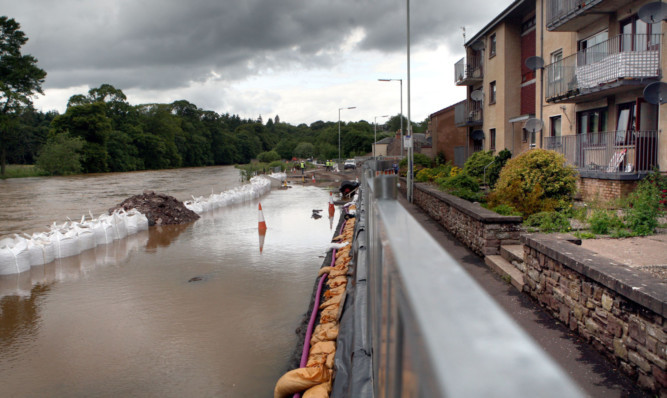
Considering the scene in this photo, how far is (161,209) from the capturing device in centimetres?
1802

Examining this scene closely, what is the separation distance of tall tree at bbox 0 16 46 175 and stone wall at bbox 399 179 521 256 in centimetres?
6244

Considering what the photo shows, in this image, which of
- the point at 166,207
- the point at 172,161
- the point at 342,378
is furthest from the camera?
the point at 172,161

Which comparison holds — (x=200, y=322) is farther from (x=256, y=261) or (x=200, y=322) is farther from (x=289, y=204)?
(x=289, y=204)

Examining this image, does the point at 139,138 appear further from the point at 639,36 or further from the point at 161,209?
the point at 639,36

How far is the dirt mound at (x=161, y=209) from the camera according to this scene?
57.1ft

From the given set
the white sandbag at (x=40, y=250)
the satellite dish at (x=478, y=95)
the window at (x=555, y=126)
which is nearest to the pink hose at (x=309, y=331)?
the white sandbag at (x=40, y=250)

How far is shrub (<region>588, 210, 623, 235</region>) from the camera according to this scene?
878 centimetres

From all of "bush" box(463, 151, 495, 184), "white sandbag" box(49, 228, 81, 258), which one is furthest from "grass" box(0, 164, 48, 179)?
"bush" box(463, 151, 495, 184)

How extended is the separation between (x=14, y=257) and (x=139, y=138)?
308 ft

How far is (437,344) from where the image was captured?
0.61m

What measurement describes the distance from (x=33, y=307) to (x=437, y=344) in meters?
9.45

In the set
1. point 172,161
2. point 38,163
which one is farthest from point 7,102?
point 172,161

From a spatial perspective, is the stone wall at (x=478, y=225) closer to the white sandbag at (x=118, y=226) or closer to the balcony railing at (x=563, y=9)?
the balcony railing at (x=563, y=9)

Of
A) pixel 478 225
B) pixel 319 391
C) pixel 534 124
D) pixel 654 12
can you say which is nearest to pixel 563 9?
pixel 534 124
